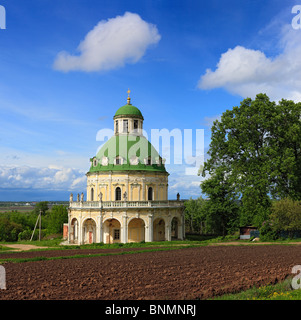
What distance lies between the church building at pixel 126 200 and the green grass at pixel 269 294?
37.4 meters

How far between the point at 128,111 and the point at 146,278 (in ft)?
150

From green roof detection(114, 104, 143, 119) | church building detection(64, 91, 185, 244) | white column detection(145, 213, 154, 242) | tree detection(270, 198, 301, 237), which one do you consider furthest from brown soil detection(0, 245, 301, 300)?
green roof detection(114, 104, 143, 119)

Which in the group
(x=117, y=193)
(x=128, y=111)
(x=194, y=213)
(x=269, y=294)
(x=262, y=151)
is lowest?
(x=269, y=294)

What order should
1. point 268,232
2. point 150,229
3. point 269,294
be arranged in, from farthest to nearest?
1. point 150,229
2. point 268,232
3. point 269,294

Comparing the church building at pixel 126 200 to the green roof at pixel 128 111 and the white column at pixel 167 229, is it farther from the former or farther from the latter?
the green roof at pixel 128 111

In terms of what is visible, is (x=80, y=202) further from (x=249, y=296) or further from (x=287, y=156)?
(x=249, y=296)

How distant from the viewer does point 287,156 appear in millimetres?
45312

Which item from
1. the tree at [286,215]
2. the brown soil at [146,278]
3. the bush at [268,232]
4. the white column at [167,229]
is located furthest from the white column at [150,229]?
the brown soil at [146,278]

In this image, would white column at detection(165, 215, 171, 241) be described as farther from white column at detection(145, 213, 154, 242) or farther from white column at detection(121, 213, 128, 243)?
white column at detection(121, 213, 128, 243)

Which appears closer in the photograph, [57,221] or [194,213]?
[57,221]

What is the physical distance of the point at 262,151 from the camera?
46.7m

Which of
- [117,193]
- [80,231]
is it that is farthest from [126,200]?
[80,231]

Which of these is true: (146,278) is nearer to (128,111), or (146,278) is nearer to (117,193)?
(117,193)

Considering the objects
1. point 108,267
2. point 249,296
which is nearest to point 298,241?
point 108,267
